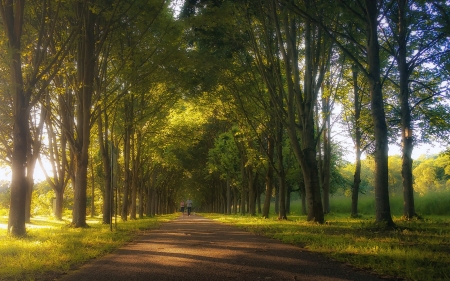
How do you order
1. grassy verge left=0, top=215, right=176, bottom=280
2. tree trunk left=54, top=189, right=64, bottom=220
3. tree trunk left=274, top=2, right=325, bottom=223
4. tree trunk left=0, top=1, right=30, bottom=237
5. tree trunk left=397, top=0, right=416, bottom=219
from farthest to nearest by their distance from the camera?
tree trunk left=54, top=189, right=64, bottom=220 → tree trunk left=397, top=0, right=416, bottom=219 → tree trunk left=274, top=2, right=325, bottom=223 → tree trunk left=0, top=1, right=30, bottom=237 → grassy verge left=0, top=215, right=176, bottom=280

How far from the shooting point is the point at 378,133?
475 inches

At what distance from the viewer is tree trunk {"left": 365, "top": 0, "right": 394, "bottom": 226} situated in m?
11.8

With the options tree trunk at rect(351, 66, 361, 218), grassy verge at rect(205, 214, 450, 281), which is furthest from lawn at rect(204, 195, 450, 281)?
tree trunk at rect(351, 66, 361, 218)

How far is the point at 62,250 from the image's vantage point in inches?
329

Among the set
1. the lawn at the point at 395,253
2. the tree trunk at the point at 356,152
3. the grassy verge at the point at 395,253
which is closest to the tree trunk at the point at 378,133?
the lawn at the point at 395,253

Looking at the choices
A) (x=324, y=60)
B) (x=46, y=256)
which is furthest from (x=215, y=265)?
(x=324, y=60)

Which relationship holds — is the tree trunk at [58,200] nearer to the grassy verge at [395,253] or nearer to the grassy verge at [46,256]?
the grassy verge at [46,256]

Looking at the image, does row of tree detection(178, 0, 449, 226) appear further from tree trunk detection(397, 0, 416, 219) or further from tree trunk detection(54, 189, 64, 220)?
tree trunk detection(54, 189, 64, 220)

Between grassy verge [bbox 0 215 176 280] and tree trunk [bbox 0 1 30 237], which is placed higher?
tree trunk [bbox 0 1 30 237]

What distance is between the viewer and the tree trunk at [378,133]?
11758mm

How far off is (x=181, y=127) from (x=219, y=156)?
6.96 m

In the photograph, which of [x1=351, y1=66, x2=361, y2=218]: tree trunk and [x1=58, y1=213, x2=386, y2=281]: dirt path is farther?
[x1=351, y1=66, x2=361, y2=218]: tree trunk

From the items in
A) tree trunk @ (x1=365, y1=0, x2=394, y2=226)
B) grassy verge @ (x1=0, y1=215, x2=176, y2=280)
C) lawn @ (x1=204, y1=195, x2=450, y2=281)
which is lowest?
grassy verge @ (x1=0, y1=215, x2=176, y2=280)

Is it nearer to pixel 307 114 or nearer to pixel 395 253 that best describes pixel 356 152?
pixel 307 114
